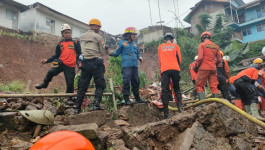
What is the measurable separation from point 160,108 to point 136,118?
0.99 metres

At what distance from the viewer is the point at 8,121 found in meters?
3.06

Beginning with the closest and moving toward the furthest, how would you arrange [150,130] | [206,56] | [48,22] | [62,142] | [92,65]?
[62,142] < [150,130] < [92,65] < [206,56] < [48,22]

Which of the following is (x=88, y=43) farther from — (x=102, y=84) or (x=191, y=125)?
(x=191, y=125)

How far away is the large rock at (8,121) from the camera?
3043 millimetres

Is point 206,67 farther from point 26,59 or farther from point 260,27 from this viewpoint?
point 260,27

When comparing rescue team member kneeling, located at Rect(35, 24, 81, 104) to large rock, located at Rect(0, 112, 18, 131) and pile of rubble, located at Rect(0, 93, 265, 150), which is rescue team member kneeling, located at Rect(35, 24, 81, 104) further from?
large rock, located at Rect(0, 112, 18, 131)

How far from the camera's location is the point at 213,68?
16.3ft

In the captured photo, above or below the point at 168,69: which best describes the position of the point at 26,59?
above

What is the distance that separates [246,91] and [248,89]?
8 cm

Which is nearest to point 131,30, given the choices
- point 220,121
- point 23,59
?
point 220,121

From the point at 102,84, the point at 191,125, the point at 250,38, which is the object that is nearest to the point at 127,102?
the point at 102,84

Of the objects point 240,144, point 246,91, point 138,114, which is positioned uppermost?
point 246,91

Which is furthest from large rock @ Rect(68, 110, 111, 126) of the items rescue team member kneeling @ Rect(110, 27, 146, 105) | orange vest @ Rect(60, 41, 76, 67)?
orange vest @ Rect(60, 41, 76, 67)

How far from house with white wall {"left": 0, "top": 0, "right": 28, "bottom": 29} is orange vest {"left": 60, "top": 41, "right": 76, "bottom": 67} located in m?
16.7
